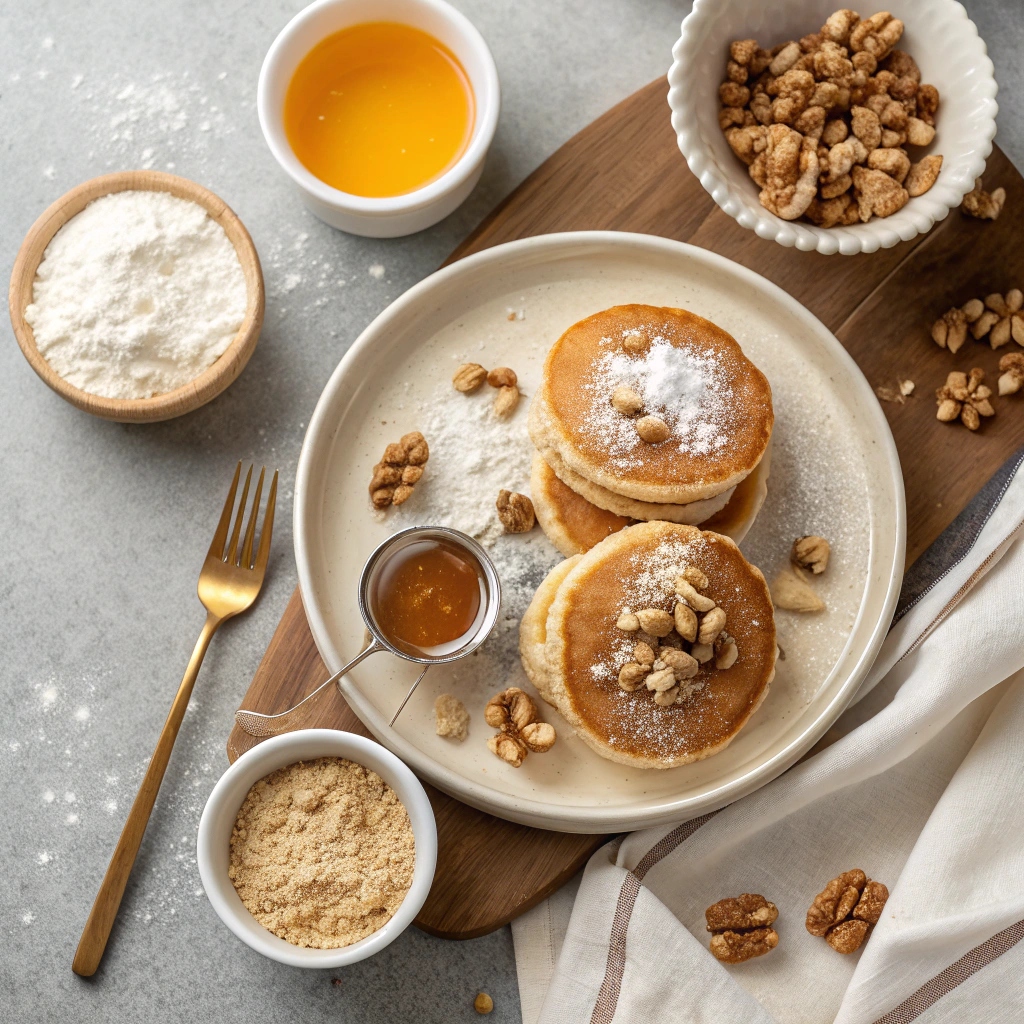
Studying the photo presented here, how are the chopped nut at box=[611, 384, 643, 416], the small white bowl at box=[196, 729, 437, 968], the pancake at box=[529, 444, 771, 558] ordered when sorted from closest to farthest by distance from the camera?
the small white bowl at box=[196, 729, 437, 968] → the chopped nut at box=[611, 384, 643, 416] → the pancake at box=[529, 444, 771, 558]

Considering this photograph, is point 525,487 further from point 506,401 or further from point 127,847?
point 127,847

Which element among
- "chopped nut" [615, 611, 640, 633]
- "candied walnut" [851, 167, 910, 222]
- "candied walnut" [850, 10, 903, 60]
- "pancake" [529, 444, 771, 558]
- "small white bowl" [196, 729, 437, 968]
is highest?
"candied walnut" [850, 10, 903, 60]

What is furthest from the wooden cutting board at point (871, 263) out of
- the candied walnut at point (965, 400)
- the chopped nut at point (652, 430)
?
the chopped nut at point (652, 430)

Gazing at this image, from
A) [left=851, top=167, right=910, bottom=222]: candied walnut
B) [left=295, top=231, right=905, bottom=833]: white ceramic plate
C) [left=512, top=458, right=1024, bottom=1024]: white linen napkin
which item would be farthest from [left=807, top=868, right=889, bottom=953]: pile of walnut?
[left=851, top=167, right=910, bottom=222]: candied walnut

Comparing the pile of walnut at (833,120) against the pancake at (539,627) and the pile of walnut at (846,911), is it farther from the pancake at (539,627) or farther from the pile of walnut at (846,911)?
the pile of walnut at (846,911)

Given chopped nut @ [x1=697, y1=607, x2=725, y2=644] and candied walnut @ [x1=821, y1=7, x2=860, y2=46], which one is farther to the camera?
candied walnut @ [x1=821, y1=7, x2=860, y2=46]

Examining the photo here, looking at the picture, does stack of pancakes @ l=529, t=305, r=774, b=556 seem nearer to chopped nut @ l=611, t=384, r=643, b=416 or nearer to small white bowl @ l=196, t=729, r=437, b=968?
chopped nut @ l=611, t=384, r=643, b=416

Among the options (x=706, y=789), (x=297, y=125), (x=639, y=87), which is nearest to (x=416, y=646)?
(x=706, y=789)

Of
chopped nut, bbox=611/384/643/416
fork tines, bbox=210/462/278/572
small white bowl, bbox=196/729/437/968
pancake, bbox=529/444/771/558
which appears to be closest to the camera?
small white bowl, bbox=196/729/437/968
